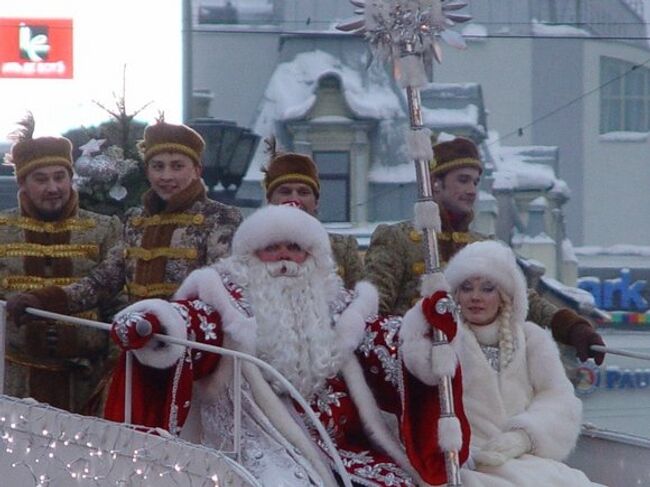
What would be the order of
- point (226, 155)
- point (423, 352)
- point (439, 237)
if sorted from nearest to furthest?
1. point (423, 352)
2. point (439, 237)
3. point (226, 155)

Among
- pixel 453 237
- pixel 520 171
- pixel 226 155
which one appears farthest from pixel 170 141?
pixel 520 171

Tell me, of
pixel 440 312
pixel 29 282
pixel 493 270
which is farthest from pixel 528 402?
pixel 29 282

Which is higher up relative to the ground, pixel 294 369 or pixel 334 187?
pixel 334 187

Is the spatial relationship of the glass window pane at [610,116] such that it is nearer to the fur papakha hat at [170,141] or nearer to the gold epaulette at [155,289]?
the fur papakha hat at [170,141]

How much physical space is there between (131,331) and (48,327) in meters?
1.41

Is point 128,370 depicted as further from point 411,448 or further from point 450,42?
point 450,42

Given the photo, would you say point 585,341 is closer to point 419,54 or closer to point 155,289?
point 419,54

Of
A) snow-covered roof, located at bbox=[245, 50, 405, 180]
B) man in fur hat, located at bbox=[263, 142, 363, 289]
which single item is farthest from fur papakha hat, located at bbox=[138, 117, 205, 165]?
snow-covered roof, located at bbox=[245, 50, 405, 180]

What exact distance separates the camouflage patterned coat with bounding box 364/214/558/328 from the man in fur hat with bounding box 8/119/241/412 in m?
0.61

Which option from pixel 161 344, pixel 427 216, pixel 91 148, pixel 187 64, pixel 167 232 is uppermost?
pixel 187 64

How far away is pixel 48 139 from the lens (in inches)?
238

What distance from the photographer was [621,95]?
946 centimetres

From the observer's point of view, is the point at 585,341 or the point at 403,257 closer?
the point at 585,341

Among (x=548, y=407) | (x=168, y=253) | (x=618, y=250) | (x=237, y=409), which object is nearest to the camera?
(x=237, y=409)
